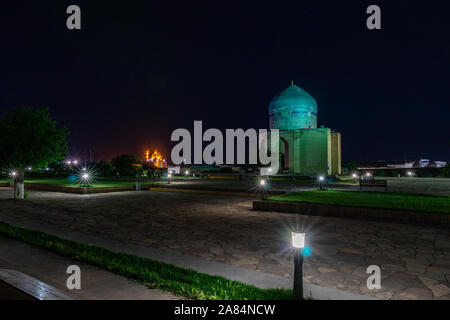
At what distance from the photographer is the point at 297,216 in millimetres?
9320

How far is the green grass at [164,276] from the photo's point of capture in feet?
10.7

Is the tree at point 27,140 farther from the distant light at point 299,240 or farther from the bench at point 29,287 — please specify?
the distant light at point 299,240

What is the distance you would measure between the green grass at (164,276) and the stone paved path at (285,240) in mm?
945

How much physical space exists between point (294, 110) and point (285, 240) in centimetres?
4315

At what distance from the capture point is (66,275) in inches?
157

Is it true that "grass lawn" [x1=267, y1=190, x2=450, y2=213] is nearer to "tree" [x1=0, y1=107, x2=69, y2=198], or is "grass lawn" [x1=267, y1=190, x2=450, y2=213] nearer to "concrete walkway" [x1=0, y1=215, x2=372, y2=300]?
"concrete walkway" [x1=0, y1=215, x2=372, y2=300]

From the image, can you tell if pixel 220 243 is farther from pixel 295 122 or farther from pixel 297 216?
pixel 295 122

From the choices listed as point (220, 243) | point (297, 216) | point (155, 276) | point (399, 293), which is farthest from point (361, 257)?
point (297, 216)

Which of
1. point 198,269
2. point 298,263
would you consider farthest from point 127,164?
point 298,263

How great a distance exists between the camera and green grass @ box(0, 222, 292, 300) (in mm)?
3254

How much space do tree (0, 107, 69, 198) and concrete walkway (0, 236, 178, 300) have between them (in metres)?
9.18

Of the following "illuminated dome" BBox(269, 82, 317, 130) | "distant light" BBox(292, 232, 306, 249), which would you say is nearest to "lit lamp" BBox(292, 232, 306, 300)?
"distant light" BBox(292, 232, 306, 249)

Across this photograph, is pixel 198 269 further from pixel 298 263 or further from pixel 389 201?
pixel 389 201

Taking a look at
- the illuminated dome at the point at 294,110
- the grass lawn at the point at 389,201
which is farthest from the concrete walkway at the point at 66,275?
the illuminated dome at the point at 294,110
